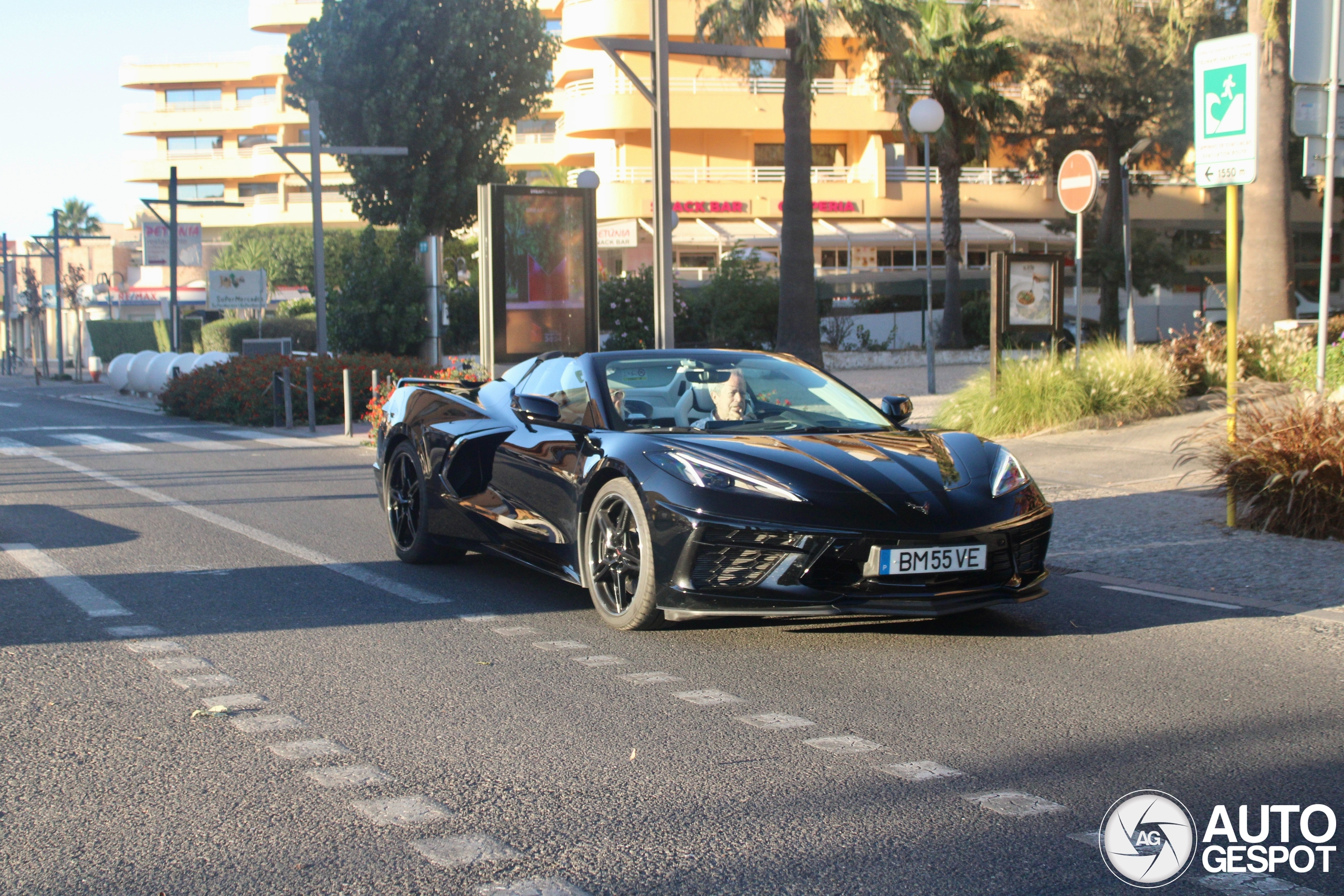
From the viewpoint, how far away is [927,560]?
17.6 ft

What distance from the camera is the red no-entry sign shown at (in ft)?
43.0

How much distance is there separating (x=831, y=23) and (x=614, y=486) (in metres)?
20.4

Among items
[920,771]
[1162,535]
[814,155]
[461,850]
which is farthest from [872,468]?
[814,155]

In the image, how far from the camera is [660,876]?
3.17 meters

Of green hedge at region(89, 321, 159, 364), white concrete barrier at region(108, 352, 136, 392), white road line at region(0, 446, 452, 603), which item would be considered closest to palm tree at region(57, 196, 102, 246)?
green hedge at region(89, 321, 159, 364)

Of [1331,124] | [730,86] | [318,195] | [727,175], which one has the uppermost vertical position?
[730,86]

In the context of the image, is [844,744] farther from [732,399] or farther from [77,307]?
[77,307]

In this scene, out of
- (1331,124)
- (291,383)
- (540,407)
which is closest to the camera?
(540,407)

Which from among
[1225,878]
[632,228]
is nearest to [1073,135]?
[632,228]

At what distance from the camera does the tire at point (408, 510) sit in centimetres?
760

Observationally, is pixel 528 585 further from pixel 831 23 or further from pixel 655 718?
pixel 831 23

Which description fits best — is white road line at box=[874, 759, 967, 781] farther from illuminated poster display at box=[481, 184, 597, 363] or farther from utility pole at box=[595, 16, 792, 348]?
illuminated poster display at box=[481, 184, 597, 363]

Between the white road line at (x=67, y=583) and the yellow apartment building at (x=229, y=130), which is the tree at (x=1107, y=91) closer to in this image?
the white road line at (x=67, y=583)

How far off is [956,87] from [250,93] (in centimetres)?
6508
